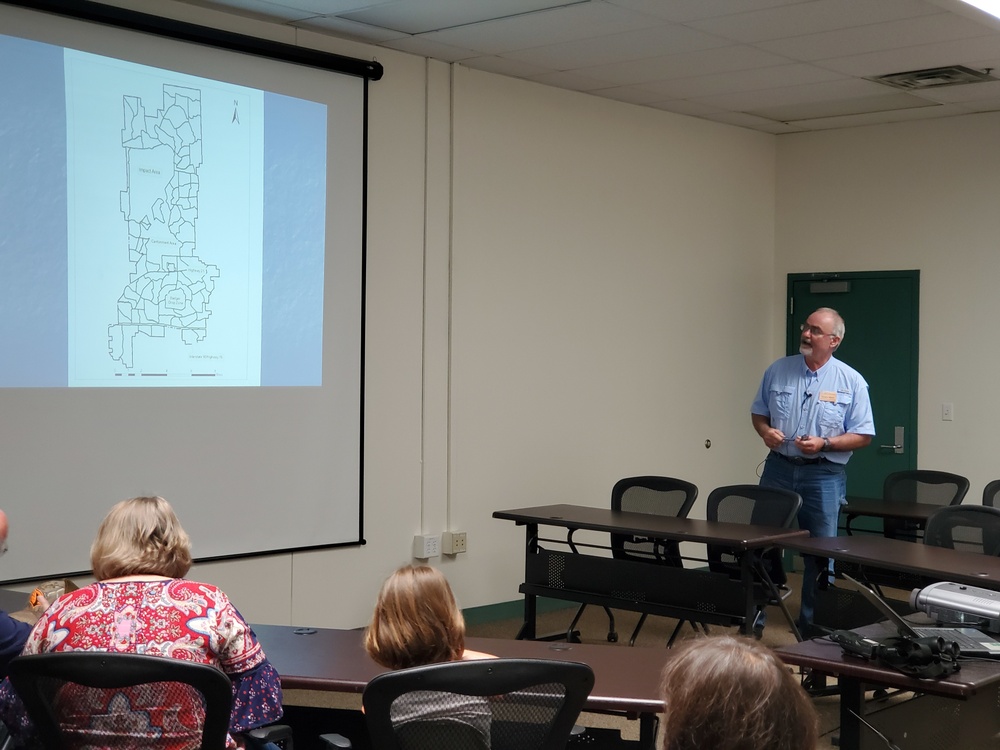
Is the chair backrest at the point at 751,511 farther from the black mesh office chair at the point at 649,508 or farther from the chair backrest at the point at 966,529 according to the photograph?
the chair backrest at the point at 966,529

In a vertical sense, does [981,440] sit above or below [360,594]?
above

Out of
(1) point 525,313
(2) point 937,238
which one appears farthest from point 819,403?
(2) point 937,238

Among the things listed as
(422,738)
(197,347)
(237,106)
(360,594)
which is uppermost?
(237,106)

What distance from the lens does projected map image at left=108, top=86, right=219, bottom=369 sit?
4.65 metres

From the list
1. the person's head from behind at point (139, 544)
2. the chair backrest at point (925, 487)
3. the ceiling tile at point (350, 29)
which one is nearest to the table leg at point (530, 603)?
the chair backrest at point (925, 487)

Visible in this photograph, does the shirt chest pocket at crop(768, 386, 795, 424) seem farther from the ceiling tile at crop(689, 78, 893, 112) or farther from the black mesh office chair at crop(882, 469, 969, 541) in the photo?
the ceiling tile at crop(689, 78, 893, 112)

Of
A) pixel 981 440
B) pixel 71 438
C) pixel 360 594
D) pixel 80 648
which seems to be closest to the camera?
pixel 80 648

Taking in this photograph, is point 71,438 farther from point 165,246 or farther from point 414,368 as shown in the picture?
point 414,368

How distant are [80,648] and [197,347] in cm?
282

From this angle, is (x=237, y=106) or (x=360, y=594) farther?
(x=360, y=594)

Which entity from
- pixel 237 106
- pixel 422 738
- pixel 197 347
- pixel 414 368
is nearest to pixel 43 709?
pixel 422 738

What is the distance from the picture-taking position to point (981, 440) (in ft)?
23.3

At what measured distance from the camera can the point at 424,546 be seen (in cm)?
594

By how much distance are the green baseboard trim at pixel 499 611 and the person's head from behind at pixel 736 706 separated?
4.69 meters
